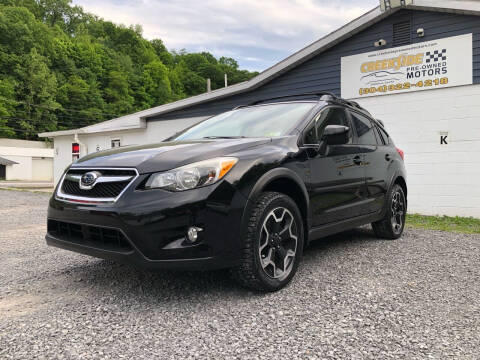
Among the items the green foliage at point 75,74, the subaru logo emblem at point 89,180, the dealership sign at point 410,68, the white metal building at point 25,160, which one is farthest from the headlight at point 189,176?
the white metal building at point 25,160

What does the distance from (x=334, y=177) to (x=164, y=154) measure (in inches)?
69.9

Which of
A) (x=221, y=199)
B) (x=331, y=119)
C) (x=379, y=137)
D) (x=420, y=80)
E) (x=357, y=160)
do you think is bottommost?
(x=221, y=199)

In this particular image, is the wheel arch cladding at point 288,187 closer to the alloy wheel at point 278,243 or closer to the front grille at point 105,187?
the alloy wheel at point 278,243

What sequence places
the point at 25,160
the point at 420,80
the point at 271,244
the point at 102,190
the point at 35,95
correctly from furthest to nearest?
1. the point at 35,95
2. the point at 25,160
3. the point at 420,80
4. the point at 271,244
5. the point at 102,190

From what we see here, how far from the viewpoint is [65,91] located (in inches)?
2269

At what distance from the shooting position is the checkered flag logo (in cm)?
844

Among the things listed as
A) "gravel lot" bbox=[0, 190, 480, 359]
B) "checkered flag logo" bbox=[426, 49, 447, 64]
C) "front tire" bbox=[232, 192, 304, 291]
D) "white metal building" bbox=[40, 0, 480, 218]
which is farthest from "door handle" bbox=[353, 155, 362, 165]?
"checkered flag logo" bbox=[426, 49, 447, 64]

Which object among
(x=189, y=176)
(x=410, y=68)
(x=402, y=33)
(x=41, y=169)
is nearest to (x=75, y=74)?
(x=41, y=169)

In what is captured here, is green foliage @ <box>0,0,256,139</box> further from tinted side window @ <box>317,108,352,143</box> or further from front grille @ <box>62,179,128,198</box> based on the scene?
front grille @ <box>62,179,128,198</box>

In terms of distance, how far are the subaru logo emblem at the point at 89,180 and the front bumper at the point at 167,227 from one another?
0.16 m

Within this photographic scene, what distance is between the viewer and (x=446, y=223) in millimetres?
7539

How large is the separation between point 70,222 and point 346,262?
2669mm

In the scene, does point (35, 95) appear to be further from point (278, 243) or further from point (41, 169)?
point (278, 243)

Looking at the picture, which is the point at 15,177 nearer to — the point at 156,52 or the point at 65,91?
the point at 65,91
